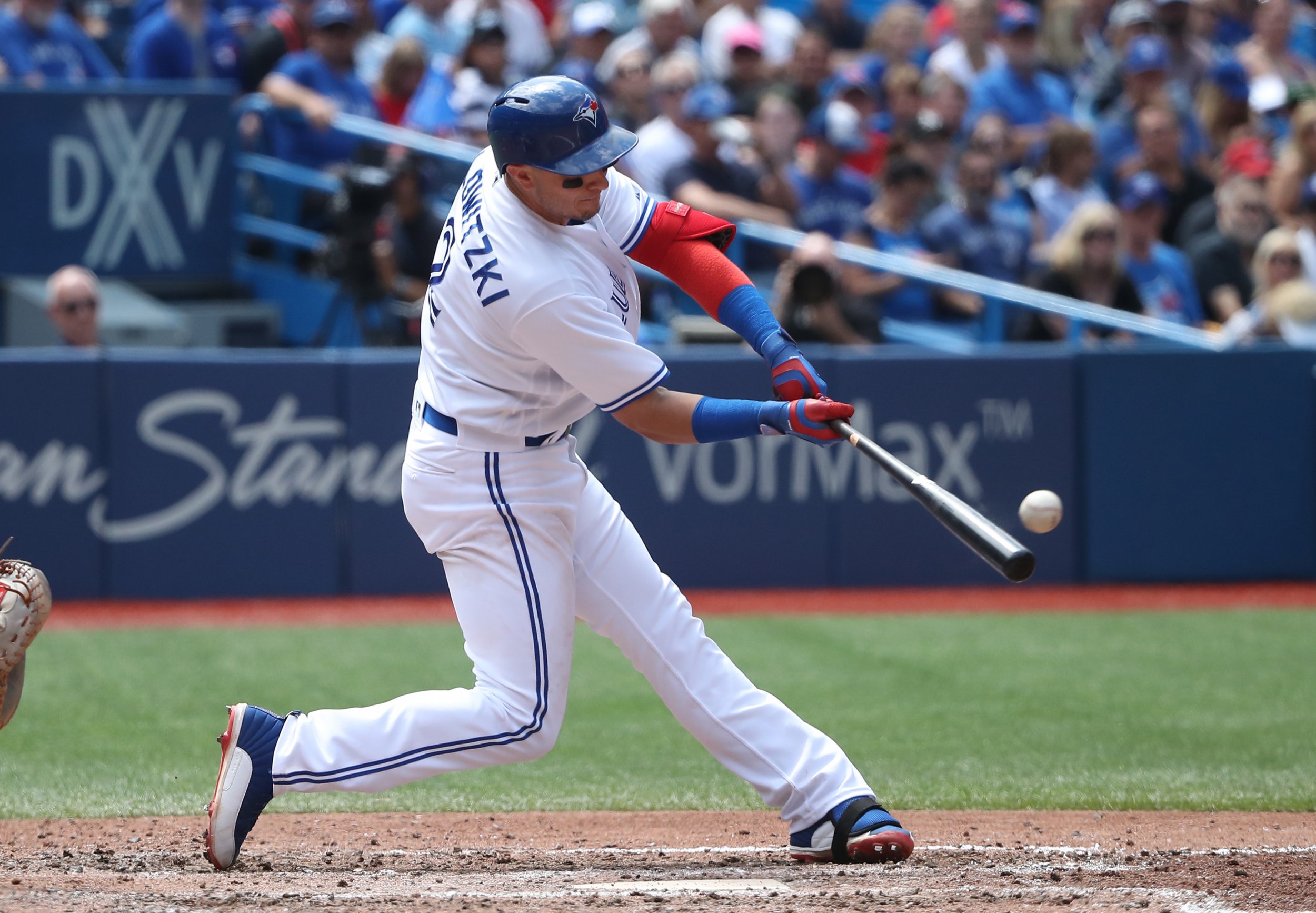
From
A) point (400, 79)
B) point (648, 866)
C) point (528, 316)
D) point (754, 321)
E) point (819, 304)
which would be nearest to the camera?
point (528, 316)

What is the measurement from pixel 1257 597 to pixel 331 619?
4546 millimetres

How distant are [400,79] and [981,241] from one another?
3.63 metres

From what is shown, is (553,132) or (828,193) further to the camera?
(828,193)

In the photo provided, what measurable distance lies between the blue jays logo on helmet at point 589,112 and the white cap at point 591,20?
7318 mm

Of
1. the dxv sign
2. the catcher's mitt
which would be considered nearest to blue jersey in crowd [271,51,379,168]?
the dxv sign

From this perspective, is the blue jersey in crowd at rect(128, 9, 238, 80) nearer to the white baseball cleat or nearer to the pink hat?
the pink hat

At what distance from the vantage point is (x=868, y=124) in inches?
426

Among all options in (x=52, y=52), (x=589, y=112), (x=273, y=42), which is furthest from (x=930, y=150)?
(x=589, y=112)

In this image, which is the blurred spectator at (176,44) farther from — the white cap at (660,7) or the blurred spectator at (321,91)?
the white cap at (660,7)

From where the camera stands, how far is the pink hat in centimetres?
1070

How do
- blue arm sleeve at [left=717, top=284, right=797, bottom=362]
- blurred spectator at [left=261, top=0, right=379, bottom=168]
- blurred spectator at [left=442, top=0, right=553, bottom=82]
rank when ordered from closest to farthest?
1. blue arm sleeve at [left=717, top=284, right=797, bottom=362]
2. blurred spectator at [left=261, top=0, right=379, bottom=168]
3. blurred spectator at [left=442, top=0, right=553, bottom=82]

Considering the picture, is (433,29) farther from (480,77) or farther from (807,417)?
(807,417)

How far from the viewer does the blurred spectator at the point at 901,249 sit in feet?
31.0

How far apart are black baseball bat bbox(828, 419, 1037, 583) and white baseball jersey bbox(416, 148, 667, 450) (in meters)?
0.47
